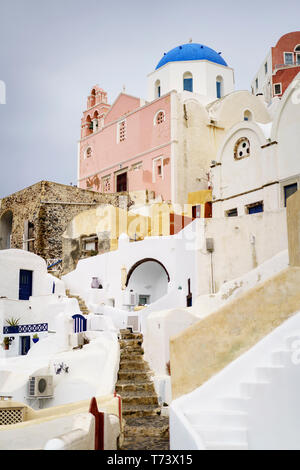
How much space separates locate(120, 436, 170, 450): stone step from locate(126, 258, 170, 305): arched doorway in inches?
516

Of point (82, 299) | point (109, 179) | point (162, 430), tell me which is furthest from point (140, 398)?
point (109, 179)

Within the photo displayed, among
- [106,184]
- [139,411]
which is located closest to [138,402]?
[139,411]

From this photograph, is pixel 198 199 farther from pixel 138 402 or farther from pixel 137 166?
pixel 138 402

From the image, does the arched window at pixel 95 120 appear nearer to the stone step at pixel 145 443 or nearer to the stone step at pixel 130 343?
the stone step at pixel 130 343

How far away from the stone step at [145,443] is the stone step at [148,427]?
22 centimetres

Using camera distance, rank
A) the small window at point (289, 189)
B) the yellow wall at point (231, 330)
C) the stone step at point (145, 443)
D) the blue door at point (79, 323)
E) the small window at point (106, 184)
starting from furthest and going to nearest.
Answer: the small window at point (106, 184) < the small window at point (289, 189) < the blue door at point (79, 323) < the stone step at point (145, 443) < the yellow wall at point (231, 330)

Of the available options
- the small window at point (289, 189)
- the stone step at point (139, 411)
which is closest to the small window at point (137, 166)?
the small window at point (289, 189)

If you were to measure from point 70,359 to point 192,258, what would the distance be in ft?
19.9

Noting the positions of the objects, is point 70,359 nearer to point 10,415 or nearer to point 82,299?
point 10,415

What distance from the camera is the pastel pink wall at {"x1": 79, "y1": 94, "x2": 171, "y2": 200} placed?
29266 millimetres

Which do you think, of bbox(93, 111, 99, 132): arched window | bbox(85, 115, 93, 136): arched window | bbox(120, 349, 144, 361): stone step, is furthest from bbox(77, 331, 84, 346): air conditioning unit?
bbox(85, 115, 93, 136): arched window

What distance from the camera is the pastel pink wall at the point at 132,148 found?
29266mm

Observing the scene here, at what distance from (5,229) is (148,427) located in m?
29.3

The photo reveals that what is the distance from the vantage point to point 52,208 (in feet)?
102
